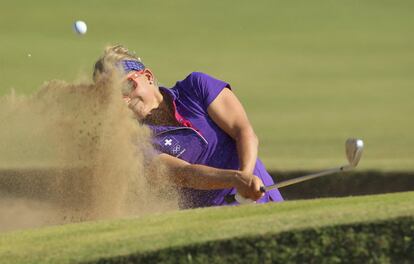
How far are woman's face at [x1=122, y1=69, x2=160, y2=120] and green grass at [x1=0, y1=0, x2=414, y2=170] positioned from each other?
7.80 feet

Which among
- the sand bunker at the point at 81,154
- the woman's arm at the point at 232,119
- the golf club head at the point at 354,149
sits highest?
the golf club head at the point at 354,149

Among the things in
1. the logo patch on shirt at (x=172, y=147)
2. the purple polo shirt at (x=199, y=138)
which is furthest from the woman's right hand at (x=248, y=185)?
the logo patch on shirt at (x=172, y=147)

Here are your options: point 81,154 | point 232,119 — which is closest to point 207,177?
point 232,119

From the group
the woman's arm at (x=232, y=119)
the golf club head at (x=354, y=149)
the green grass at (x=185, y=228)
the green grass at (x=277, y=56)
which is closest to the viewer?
the green grass at (x=185, y=228)

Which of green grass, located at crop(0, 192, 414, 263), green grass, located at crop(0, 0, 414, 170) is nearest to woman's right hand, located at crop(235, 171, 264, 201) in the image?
green grass, located at crop(0, 192, 414, 263)

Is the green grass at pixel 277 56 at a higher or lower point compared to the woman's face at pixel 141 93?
lower

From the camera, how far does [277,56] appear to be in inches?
579

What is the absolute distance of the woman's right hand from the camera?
4.97 meters

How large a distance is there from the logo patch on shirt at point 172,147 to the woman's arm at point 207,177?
0.15 feet

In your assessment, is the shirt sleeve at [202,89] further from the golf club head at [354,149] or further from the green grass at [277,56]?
the green grass at [277,56]

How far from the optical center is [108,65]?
5.51 meters

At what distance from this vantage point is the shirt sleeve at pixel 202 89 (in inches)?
217

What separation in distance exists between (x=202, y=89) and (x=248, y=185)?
0.73m

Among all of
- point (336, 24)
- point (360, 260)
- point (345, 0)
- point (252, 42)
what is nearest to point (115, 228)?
point (360, 260)
